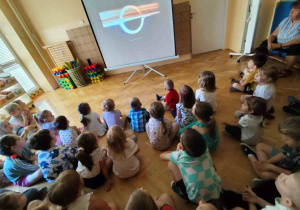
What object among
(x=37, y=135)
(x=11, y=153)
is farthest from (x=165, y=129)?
(x=11, y=153)

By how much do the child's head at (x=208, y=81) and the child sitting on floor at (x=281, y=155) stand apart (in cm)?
78

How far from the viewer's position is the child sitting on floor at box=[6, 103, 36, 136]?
2.30 m

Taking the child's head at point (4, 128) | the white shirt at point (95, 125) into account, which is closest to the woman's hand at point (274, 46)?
the white shirt at point (95, 125)

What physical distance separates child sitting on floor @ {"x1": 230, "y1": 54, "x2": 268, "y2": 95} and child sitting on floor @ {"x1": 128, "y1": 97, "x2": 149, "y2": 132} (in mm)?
1590

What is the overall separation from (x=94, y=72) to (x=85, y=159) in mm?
3155

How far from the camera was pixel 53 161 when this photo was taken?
143 cm

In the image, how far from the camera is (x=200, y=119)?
4.67 feet

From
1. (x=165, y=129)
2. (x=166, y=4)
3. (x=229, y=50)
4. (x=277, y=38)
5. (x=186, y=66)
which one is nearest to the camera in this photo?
(x=165, y=129)

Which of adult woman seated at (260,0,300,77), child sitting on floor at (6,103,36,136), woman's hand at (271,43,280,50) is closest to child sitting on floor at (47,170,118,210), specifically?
child sitting on floor at (6,103,36,136)

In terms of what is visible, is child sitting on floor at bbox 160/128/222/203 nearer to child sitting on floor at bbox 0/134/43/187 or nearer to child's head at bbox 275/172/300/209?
child's head at bbox 275/172/300/209

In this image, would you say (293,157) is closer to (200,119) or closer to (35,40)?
(200,119)

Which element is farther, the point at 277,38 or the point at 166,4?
the point at 166,4

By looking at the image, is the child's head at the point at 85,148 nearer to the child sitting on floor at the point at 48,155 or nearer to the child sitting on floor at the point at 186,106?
the child sitting on floor at the point at 48,155

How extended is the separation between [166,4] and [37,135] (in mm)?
3055
